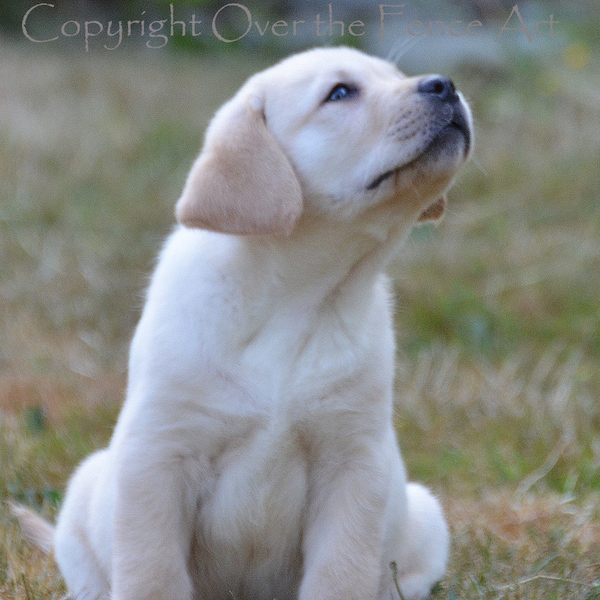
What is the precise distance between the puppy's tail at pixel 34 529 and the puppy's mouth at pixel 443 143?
155 centimetres

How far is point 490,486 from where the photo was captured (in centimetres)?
387

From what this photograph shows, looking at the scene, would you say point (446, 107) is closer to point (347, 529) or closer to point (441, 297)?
point (347, 529)

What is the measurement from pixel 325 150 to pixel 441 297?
2914 mm

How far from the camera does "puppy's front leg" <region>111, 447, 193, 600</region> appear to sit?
2498 millimetres

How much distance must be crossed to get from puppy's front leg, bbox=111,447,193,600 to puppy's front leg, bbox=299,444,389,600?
13.4 inches

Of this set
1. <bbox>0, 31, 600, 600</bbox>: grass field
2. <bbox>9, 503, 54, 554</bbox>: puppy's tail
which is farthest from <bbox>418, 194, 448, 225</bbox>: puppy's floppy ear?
<bbox>9, 503, 54, 554</bbox>: puppy's tail

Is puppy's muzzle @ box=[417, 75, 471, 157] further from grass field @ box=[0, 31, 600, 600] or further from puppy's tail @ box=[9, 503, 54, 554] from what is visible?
puppy's tail @ box=[9, 503, 54, 554]

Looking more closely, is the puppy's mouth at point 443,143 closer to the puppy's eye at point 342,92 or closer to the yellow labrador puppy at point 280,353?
the yellow labrador puppy at point 280,353

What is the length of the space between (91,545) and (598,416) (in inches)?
96.9

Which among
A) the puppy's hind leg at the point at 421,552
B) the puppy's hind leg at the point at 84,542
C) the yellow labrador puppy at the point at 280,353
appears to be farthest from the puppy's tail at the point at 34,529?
the puppy's hind leg at the point at 421,552

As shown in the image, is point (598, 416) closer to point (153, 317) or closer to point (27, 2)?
point (153, 317)

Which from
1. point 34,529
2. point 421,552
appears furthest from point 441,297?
point 34,529

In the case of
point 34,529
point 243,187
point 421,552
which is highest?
point 243,187

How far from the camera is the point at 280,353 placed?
2.62 meters
